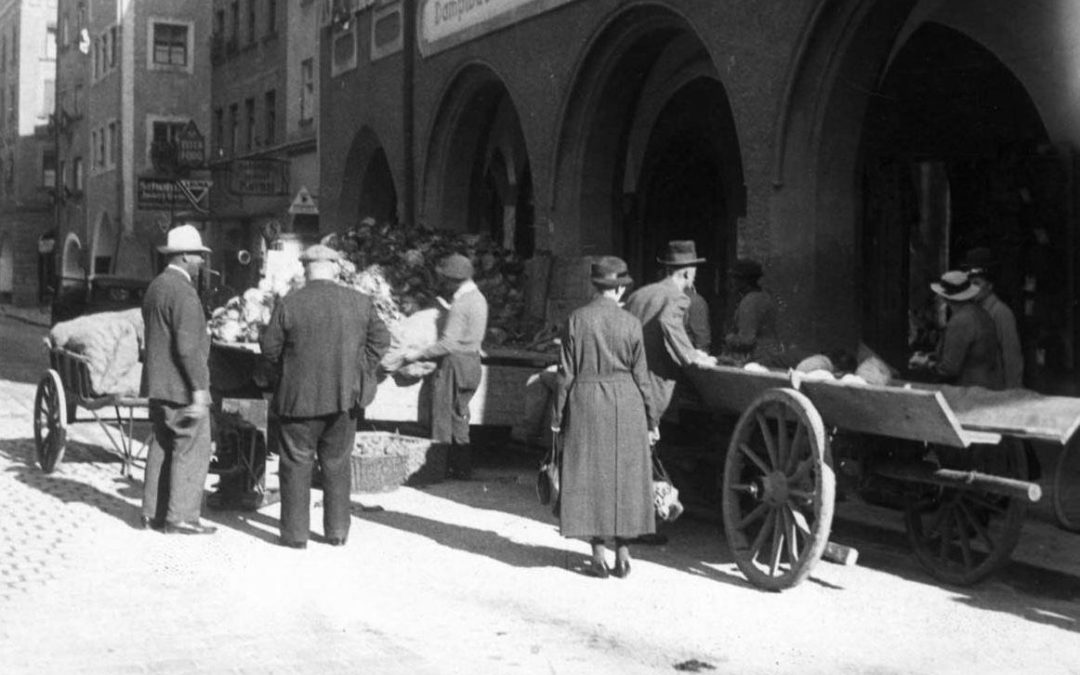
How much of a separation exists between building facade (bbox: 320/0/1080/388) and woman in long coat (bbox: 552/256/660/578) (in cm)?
392

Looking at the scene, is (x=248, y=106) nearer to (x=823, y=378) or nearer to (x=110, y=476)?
(x=110, y=476)

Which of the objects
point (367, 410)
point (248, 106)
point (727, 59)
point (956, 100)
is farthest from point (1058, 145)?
point (248, 106)

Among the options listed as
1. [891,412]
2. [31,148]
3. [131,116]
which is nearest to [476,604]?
[891,412]

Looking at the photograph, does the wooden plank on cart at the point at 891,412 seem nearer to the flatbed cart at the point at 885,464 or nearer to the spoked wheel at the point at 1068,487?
the flatbed cart at the point at 885,464

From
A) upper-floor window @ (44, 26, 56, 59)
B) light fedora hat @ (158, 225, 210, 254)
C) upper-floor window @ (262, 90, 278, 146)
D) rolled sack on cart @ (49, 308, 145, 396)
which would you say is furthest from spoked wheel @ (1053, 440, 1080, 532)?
upper-floor window @ (44, 26, 56, 59)

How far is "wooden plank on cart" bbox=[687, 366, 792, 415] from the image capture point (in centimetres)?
798

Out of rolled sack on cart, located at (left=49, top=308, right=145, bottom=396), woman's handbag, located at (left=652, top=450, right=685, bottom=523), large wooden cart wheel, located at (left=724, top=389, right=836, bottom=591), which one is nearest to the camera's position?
large wooden cart wheel, located at (left=724, top=389, right=836, bottom=591)

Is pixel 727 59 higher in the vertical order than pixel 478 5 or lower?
lower

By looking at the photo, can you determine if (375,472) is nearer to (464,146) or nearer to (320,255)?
(320,255)

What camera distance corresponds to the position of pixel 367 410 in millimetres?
11344

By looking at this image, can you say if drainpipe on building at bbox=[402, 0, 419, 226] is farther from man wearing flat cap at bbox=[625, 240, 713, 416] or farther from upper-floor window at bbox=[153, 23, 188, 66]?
upper-floor window at bbox=[153, 23, 188, 66]

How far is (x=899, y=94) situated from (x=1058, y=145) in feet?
8.01

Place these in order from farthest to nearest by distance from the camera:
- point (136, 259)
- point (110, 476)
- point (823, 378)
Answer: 1. point (136, 259)
2. point (110, 476)
3. point (823, 378)

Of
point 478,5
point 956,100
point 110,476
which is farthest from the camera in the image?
point 478,5
